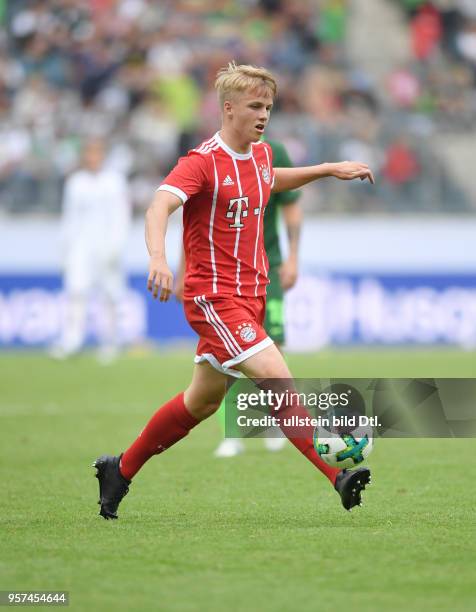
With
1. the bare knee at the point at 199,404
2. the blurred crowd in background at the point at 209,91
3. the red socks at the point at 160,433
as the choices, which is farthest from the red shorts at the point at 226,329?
the blurred crowd in background at the point at 209,91

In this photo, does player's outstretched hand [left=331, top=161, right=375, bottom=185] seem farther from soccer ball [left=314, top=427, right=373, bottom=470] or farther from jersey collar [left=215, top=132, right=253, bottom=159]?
soccer ball [left=314, top=427, right=373, bottom=470]

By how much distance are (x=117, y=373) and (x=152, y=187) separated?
519 cm

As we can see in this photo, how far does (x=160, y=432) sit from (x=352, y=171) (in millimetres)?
1598

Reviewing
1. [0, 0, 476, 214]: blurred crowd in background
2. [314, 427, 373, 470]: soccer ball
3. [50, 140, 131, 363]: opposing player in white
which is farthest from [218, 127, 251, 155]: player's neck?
[0, 0, 476, 214]: blurred crowd in background

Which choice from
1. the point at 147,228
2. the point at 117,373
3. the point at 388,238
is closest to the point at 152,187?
the point at 388,238

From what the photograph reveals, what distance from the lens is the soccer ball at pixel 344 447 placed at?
19.6ft

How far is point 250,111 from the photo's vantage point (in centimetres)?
616

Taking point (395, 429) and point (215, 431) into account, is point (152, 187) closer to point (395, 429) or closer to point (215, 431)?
point (215, 431)

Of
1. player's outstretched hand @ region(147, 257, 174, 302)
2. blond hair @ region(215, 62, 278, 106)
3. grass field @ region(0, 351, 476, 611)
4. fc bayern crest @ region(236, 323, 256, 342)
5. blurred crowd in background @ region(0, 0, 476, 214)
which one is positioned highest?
blurred crowd in background @ region(0, 0, 476, 214)

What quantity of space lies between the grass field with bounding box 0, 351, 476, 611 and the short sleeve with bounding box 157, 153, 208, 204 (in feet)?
5.19

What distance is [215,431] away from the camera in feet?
36.9

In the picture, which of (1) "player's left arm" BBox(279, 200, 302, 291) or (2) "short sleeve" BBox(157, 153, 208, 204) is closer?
(2) "short sleeve" BBox(157, 153, 208, 204)

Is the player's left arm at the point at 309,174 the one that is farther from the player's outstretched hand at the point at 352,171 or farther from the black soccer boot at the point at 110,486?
the black soccer boot at the point at 110,486

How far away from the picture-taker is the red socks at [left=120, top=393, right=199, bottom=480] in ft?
21.1
